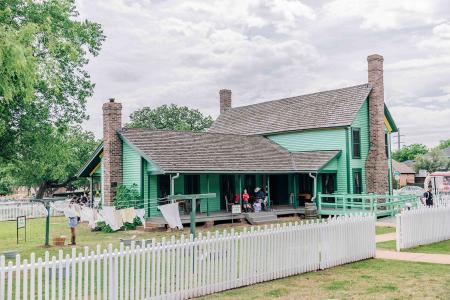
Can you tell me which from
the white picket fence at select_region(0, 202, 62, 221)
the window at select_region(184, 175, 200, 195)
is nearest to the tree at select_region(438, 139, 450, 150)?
the white picket fence at select_region(0, 202, 62, 221)

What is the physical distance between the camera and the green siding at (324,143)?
28844mm

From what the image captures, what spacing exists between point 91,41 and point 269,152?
41.8 ft

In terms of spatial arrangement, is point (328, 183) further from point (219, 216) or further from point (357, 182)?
point (219, 216)

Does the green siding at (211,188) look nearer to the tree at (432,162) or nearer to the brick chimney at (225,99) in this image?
the brick chimney at (225,99)

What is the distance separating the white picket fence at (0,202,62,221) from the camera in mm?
31562

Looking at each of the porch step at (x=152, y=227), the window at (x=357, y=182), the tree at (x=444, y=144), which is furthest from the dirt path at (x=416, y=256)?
the tree at (x=444, y=144)

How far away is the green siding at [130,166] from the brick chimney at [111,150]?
0.88 feet

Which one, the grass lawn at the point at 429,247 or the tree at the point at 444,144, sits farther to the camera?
the tree at the point at 444,144

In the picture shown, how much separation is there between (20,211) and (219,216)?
16.3 meters

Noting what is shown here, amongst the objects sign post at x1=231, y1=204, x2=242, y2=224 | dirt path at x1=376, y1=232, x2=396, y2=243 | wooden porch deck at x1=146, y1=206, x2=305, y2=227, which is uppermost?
sign post at x1=231, y1=204, x2=242, y2=224

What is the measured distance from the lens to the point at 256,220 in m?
24.9

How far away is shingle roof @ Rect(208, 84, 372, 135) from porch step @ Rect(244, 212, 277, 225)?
7.31 m

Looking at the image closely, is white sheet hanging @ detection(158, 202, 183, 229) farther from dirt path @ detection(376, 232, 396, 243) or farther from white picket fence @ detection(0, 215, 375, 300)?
white picket fence @ detection(0, 215, 375, 300)

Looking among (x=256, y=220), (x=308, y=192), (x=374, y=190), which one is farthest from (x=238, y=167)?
(x=374, y=190)
